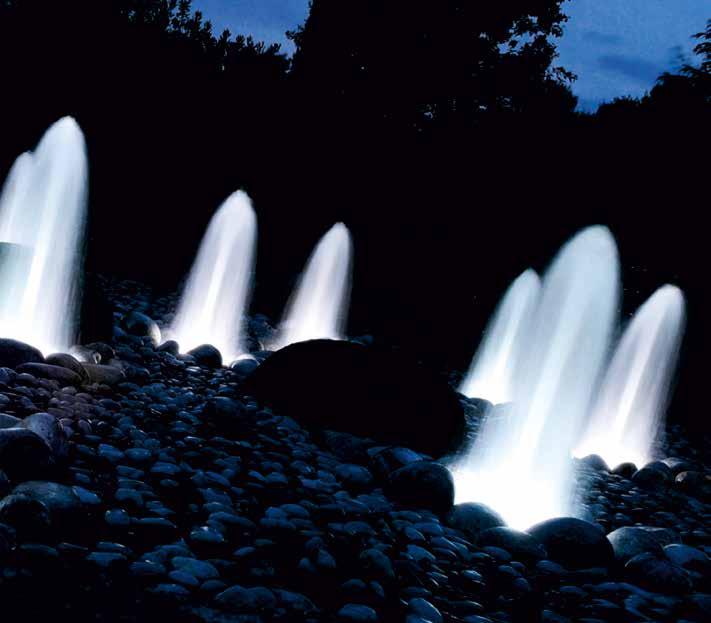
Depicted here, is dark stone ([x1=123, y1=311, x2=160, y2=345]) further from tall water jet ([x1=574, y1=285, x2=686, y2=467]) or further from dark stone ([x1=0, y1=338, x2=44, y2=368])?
tall water jet ([x1=574, y1=285, x2=686, y2=467])

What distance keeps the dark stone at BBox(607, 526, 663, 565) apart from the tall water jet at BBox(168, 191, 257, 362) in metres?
6.41

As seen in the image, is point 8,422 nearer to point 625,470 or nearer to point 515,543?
point 515,543

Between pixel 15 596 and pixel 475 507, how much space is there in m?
3.15

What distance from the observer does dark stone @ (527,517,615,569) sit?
14.1 feet

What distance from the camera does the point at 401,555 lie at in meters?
3.83

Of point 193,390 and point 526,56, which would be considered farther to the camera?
point 526,56

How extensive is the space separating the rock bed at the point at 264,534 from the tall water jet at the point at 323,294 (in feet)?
22.2

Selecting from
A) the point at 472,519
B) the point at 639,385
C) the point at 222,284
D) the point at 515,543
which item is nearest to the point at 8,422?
the point at 472,519

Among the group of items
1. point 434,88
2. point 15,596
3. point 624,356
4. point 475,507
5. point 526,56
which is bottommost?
point 15,596

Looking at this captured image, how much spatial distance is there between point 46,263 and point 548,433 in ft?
22.4

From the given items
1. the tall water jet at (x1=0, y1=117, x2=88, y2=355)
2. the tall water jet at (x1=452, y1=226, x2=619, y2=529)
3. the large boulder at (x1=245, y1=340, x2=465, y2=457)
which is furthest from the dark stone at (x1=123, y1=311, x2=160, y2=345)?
the tall water jet at (x1=452, y1=226, x2=619, y2=529)

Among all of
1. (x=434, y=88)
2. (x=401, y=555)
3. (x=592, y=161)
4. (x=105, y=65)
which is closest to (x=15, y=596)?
(x=401, y=555)

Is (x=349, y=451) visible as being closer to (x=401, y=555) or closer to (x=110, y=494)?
(x=401, y=555)

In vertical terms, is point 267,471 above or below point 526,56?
below
